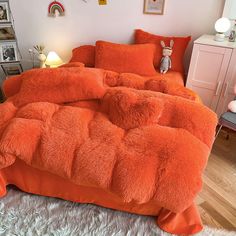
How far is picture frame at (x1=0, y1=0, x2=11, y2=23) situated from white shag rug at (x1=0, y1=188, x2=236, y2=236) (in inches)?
76.4

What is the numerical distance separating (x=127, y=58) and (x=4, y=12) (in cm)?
145

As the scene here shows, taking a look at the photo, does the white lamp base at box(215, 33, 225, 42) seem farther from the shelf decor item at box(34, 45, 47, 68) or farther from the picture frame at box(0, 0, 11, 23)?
the picture frame at box(0, 0, 11, 23)

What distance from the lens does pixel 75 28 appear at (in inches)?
112

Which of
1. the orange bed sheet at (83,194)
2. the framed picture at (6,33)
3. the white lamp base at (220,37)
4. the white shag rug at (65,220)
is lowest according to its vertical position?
the white shag rug at (65,220)

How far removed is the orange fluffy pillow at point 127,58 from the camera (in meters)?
2.33

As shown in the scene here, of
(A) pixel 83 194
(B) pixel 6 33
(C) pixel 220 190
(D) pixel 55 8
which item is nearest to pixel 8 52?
(B) pixel 6 33

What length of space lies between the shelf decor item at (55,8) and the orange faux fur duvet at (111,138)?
1479 millimetres

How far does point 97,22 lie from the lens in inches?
110

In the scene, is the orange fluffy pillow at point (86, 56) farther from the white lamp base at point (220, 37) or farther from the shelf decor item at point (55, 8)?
the white lamp base at point (220, 37)

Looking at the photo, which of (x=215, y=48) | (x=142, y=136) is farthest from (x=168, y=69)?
(x=142, y=136)

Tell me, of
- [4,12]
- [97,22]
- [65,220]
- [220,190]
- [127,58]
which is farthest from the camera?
[97,22]

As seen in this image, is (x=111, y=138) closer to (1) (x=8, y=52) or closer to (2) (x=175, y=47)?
(2) (x=175, y=47)

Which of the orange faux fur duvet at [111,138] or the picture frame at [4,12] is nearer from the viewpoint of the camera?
the orange faux fur duvet at [111,138]

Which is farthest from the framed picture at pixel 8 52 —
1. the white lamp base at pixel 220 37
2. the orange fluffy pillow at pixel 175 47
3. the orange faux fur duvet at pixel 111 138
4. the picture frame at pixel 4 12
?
the white lamp base at pixel 220 37
